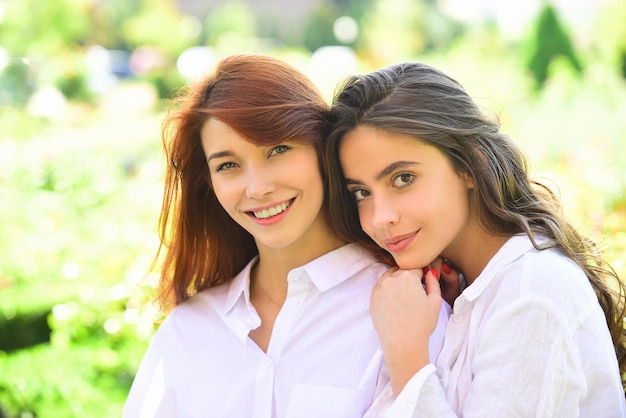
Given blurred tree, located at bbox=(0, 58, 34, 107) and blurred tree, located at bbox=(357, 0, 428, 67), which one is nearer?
blurred tree, located at bbox=(0, 58, 34, 107)

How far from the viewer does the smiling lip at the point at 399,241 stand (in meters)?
2.24

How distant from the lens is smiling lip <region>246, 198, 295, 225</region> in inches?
94.0

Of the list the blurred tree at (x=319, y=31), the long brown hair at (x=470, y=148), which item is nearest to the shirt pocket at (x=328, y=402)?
the long brown hair at (x=470, y=148)

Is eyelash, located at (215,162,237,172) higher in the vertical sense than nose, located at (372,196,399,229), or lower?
higher

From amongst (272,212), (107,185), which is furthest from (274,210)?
(107,185)

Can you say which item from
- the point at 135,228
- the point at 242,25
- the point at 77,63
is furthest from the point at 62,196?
the point at 242,25

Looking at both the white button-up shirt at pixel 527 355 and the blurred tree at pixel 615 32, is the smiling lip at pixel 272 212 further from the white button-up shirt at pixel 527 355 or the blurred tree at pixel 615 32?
the blurred tree at pixel 615 32

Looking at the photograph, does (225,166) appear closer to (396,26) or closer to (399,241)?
(399,241)

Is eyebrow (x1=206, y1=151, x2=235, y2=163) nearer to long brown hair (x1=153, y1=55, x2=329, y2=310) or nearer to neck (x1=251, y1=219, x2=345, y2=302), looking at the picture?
long brown hair (x1=153, y1=55, x2=329, y2=310)

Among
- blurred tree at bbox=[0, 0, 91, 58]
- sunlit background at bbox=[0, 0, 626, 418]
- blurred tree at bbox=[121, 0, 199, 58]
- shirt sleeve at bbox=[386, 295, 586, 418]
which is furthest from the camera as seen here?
blurred tree at bbox=[121, 0, 199, 58]

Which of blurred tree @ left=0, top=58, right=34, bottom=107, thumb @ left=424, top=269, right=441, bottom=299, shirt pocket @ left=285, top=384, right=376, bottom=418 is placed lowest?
blurred tree @ left=0, top=58, right=34, bottom=107

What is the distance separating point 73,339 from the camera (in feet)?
15.0

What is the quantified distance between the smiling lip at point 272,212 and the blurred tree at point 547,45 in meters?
13.7

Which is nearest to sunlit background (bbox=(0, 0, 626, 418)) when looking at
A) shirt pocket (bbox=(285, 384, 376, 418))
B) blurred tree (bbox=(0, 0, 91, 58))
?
shirt pocket (bbox=(285, 384, 376, 418))
